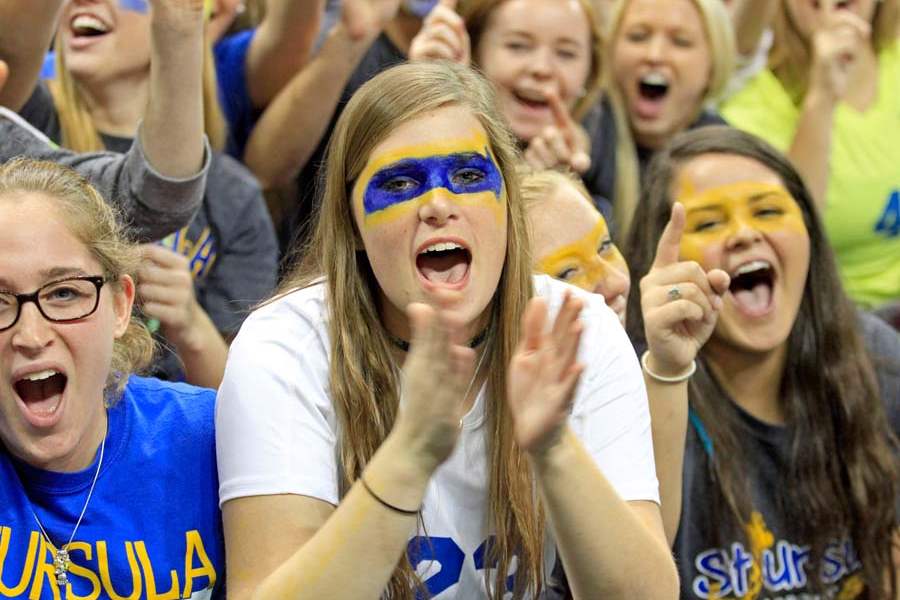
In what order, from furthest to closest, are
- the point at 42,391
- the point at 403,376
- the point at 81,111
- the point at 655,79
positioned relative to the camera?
the point at 655,79, the point at 81,111, the point at 42,391, the point at 403,376

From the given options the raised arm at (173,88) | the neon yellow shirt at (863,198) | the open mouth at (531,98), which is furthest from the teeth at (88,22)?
the neon yellow shirt at (863,198)

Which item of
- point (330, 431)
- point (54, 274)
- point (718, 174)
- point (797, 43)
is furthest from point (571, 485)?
point (797, 43)

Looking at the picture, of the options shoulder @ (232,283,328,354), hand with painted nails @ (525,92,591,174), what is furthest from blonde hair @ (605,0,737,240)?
shoulder @ (232,283,328,354)

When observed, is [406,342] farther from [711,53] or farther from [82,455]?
[711,53]

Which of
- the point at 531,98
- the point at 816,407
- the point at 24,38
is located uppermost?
the point at 531,98

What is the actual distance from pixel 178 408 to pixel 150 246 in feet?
1.78

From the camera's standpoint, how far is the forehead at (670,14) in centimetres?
365

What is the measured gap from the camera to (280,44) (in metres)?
3.24

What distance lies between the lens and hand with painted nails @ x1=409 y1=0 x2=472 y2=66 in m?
2.97

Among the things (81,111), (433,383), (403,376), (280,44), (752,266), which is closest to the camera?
(433,383)

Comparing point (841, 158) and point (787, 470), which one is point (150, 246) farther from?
point (841, 158)

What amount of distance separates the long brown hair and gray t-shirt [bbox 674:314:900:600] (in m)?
0.02

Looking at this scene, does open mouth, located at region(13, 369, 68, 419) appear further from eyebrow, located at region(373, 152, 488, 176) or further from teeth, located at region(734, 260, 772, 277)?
teeth, located at region(734, 260, 772, 277)

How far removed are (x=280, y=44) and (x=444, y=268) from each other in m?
1.39
